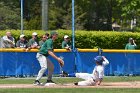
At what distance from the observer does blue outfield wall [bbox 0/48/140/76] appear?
2205 cm

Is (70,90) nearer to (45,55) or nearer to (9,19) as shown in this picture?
(45,55)

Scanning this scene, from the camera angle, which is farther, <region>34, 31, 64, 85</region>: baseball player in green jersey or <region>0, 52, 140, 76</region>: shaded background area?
<region>0, 52, 140, 76</region>: shaded background area

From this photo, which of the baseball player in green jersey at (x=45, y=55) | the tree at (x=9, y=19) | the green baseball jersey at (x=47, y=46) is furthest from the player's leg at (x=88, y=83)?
the tree at (x=9, y=19)

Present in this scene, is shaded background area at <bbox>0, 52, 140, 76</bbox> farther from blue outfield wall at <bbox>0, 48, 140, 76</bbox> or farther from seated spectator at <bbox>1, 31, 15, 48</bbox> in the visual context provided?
seated spectator at <bbox>1, 31, 15, 48</bbox>

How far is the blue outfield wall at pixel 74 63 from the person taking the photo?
22.0 m

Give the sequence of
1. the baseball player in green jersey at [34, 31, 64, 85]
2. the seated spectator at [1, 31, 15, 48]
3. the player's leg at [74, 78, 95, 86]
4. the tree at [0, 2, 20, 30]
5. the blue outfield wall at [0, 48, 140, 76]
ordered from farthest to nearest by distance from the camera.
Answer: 1. the tree at [0, 2, 20, 30]
2. the seated spectator at [1, 31, 15, 48]
3. the blue outfield wall at [0, 48, 140, 76]
4. the player's leg at [74, 78, 95, 86]
5. the baseball player in green jersey at [34, 31, 64, 85]

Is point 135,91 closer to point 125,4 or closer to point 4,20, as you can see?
point 4,20

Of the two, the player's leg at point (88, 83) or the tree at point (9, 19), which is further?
the tree at point (9, 19)

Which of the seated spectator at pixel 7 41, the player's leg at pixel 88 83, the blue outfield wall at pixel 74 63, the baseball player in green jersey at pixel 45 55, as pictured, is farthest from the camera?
Result: the seated spectator at pixel 7 41

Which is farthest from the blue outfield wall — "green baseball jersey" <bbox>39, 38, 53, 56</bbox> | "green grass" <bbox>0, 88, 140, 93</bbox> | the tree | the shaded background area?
the tree

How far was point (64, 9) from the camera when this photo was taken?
56750mm

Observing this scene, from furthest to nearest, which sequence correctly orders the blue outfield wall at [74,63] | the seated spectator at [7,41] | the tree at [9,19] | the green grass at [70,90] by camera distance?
the tree at [9,19], the seated spectator at [7,41], the blue outfield wall at [74,63], the green grass at [70,90]

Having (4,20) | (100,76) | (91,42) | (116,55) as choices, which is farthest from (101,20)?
(100,76)

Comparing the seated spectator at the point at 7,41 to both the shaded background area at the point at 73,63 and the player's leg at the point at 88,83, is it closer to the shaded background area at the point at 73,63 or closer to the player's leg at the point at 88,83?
the shaded background area at the point at 73,63
